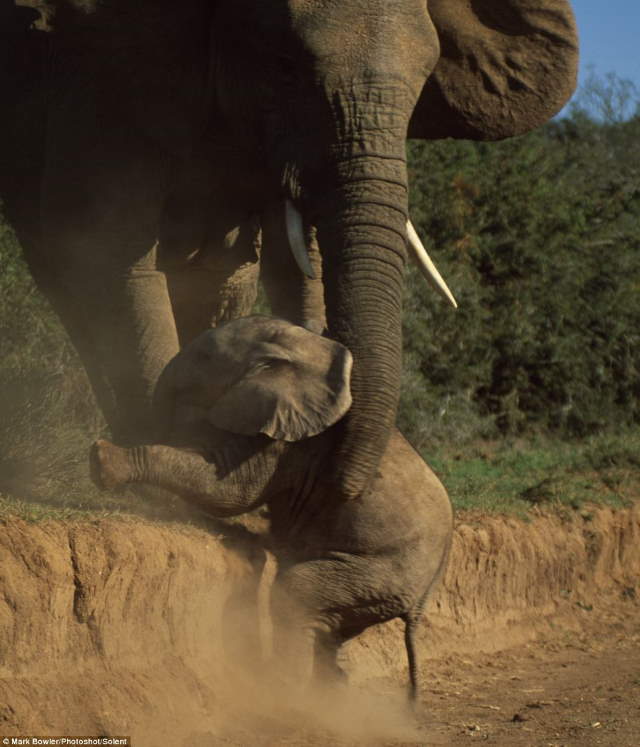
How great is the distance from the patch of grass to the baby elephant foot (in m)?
3.46

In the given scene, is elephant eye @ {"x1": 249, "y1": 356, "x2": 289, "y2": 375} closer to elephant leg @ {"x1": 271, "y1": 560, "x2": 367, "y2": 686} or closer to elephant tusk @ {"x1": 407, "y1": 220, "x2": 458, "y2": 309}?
elephant leg @ {"x1": 271, "y1": 560, "x2": 367, "y2": 686}

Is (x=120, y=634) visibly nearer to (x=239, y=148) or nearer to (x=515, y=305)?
(x=239, y=148)

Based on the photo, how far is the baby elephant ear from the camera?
5.42 metres

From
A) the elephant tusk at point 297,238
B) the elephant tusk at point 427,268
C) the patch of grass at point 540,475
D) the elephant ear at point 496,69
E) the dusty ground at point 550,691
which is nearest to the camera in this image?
the dusty ground at point 550,691

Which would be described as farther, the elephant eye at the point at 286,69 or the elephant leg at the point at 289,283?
the elephant leg at the point at 289,283

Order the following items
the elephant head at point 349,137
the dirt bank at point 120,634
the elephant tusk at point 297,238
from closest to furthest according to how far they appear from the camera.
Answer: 1. the dirt bank at point 120,634
2. the elephant head at point 349,137
3. the elephant tusk at point 297,238

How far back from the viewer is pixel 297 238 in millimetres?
6039

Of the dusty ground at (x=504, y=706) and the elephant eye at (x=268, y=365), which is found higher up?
the elephant eye at (x=268, y=365)

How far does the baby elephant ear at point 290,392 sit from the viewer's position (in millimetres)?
5422

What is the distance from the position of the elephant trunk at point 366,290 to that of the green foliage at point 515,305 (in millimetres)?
6716

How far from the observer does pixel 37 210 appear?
7402 mm

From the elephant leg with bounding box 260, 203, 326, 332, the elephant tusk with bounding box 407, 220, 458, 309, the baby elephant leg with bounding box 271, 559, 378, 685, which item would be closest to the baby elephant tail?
the baby elephant leg with bounding box 271, 559, 378, 685

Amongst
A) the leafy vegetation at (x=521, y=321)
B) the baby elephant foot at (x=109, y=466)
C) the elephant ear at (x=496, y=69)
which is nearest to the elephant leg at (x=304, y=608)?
the baby elephant foot at (x=109, y=466)

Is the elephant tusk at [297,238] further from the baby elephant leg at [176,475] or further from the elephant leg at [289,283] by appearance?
the baby elephant leg at [176,475]
